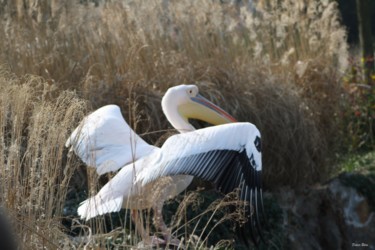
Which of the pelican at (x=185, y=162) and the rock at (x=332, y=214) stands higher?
the pelican at (x=185, y=162)

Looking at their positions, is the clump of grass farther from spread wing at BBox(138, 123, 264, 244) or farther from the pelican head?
the pelican head

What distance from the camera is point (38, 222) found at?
325 cm

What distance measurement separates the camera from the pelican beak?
579cm

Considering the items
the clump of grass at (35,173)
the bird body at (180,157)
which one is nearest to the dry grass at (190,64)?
the bird body at (180,157)

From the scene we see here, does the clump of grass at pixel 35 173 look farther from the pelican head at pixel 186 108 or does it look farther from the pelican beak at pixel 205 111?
the pelican beak at pixel 205 111

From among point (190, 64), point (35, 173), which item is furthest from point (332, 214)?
point (35, 173)

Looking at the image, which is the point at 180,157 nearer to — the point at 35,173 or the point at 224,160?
the point at 224,160

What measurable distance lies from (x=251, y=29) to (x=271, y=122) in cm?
181

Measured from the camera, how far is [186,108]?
19.0ft

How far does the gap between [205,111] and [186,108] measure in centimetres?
14

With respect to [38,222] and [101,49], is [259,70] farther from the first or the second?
[38,222]

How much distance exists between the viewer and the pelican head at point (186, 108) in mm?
5660

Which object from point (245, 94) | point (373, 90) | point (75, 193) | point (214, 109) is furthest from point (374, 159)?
point (75, 193)

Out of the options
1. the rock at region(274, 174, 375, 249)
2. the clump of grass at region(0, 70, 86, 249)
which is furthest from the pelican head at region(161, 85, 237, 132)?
the clump of grass at region(0, 70, 86, 249)
